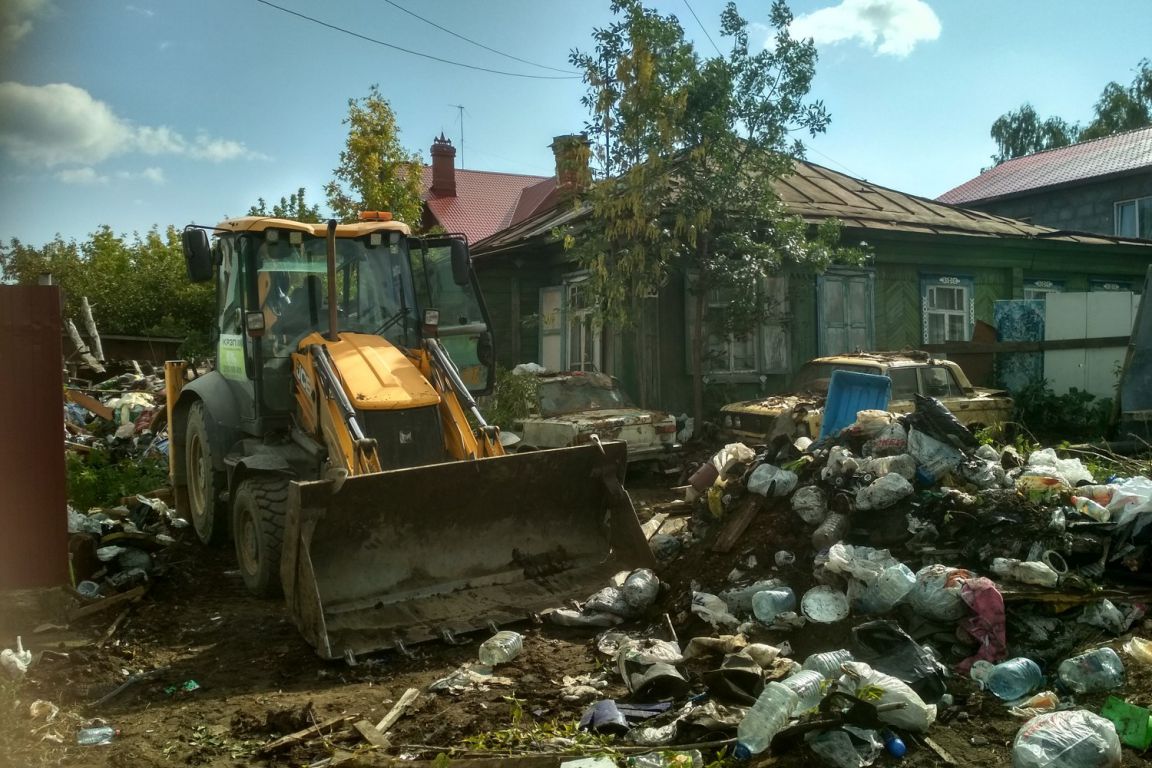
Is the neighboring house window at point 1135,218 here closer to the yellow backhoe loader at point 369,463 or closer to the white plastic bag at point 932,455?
the white plastic bag at point 932,455

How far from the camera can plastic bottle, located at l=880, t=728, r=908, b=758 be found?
152 inches

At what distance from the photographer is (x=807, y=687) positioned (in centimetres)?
417

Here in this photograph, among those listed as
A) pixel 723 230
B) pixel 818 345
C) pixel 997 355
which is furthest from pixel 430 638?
pixel 997 355

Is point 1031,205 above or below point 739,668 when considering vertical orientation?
above

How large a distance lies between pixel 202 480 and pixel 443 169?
25929 millimetres

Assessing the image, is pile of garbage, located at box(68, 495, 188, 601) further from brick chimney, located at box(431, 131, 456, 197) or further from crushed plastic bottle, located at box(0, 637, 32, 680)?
brick chimney, located at box(431, 131, 456, 197)

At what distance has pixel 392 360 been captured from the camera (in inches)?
254

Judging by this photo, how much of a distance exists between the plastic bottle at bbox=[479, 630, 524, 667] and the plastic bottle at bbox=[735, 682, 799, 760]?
147cm

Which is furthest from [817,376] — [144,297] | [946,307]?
[144,297]

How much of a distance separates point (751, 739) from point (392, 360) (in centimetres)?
368

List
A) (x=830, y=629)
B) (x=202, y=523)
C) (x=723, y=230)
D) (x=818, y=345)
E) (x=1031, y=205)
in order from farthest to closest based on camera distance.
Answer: (x=1031, y=205)
(x=818, y=345)
(x=723, y=230)
(x=202, y=523)
(x=830, y=629)

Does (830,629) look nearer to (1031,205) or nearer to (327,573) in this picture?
(327,573)

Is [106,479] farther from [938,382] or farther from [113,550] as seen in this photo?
[938,382]

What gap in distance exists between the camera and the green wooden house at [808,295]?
13414 millimetres
